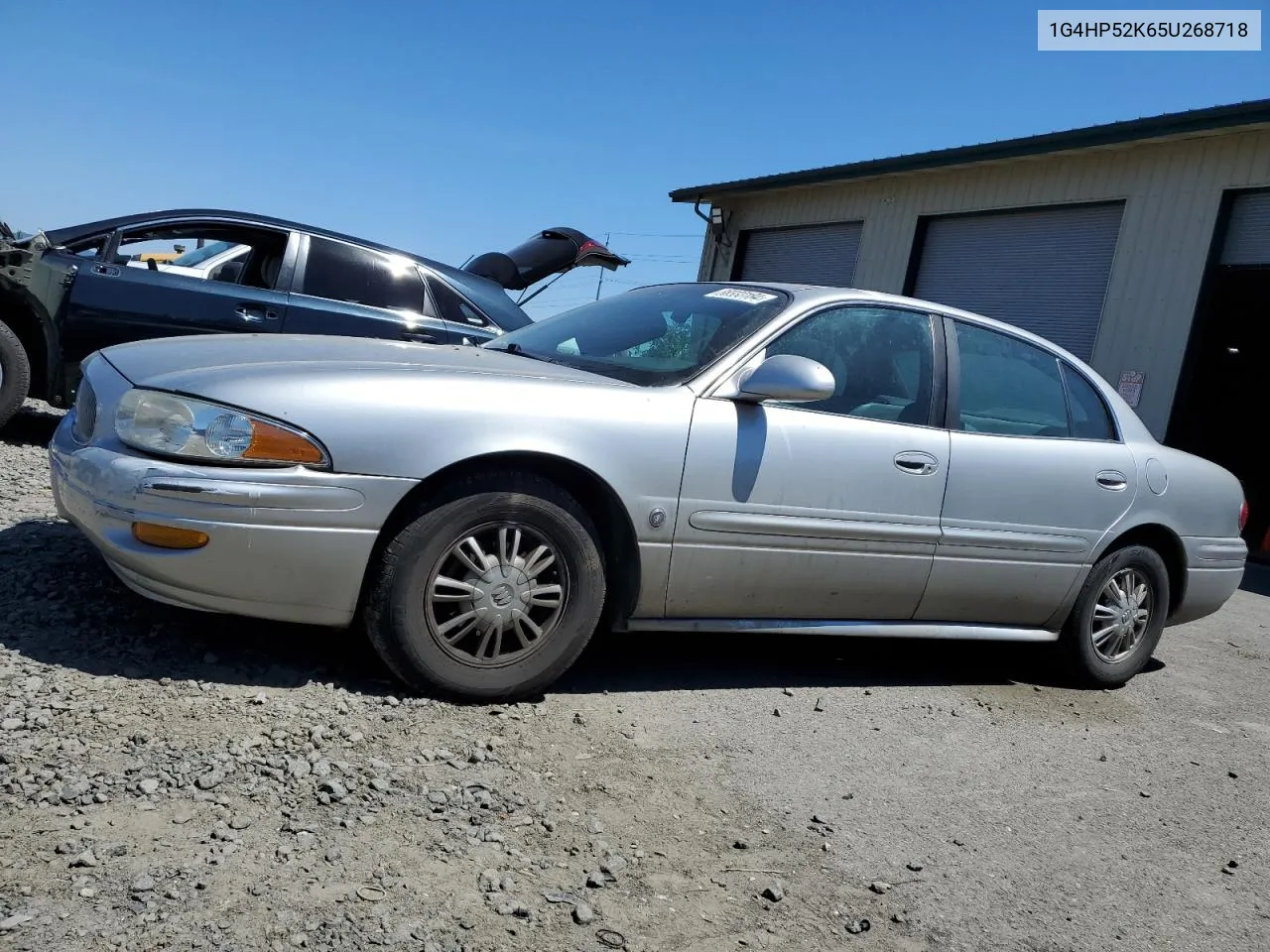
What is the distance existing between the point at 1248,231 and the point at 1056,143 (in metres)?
2.24

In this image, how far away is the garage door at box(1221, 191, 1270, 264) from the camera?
941cm

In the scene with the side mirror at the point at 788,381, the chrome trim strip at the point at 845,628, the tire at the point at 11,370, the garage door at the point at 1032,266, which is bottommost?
the chrome trim strip at the point at 845,628

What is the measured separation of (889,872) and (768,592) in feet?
4.01

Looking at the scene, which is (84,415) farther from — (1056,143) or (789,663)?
(1056,143)

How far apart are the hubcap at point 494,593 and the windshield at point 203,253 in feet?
15.2

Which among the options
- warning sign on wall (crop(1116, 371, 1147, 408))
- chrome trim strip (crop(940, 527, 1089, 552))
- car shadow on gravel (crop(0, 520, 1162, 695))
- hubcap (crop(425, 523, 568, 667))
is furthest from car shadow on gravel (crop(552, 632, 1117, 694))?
warning sign on wall (crop(1116, 371, 1147, 408))

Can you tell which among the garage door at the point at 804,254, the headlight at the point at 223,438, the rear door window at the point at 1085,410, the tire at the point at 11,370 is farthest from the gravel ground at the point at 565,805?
the garage door at the point at 804,254

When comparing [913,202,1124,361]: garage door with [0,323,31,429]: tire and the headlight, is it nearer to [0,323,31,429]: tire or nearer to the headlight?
[0,323,31,429]: tire

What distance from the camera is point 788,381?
141 inches

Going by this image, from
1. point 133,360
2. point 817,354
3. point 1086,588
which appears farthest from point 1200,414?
point 133,360

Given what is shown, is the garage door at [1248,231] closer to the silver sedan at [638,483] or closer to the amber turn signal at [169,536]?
the silver sedan at [638,483]

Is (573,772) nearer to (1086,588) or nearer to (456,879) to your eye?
(456,879)

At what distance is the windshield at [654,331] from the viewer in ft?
12.6

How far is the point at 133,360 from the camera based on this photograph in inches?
137
